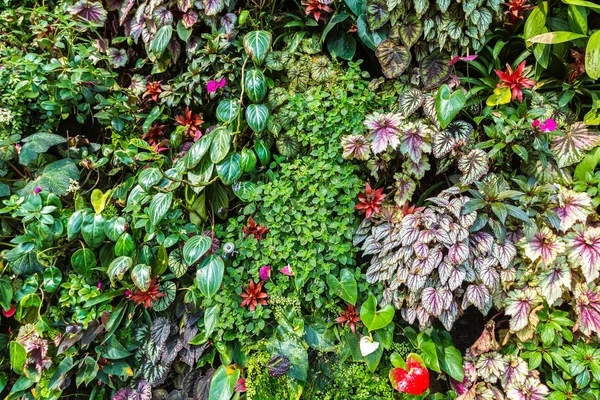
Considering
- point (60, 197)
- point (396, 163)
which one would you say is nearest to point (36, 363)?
point (60, 197)

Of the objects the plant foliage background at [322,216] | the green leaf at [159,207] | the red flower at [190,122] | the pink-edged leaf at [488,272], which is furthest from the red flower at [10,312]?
the pink-edged leaf at [488,272]

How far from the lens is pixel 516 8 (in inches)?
77.6

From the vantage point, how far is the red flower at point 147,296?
206 cm

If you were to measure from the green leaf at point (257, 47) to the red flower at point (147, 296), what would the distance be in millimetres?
1261

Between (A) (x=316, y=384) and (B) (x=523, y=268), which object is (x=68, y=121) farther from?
(B) (x=523, y=268)

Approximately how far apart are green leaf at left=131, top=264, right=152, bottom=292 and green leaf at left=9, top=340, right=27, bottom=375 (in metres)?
0.65

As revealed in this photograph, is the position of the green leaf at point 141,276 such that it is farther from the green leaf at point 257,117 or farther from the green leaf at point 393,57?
the green leaf at point 393,57

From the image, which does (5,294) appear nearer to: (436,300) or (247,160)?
(247,160)

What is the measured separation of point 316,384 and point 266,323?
1.27 ft

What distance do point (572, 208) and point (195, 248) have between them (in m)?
1.70

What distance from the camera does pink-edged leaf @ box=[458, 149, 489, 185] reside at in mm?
1863

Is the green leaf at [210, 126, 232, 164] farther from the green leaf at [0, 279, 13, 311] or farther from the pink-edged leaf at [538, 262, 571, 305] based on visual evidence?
the pink-edged leaf at [538, 262, 571, 305]

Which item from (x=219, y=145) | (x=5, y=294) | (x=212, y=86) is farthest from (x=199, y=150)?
(x=5, y=294)

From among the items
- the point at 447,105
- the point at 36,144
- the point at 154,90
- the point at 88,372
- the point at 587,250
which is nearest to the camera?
the point at 587,250
